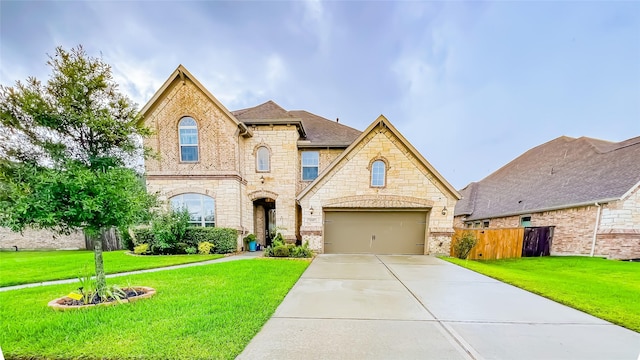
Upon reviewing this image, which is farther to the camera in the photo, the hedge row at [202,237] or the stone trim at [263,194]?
the stone trim at [263,194]

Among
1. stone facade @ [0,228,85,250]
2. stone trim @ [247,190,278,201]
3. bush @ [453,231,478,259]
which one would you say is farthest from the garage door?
stone facade @ [0,228,85,250]

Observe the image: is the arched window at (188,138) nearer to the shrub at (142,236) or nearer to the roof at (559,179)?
the shrub at (142,236)

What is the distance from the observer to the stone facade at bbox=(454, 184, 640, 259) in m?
10.2

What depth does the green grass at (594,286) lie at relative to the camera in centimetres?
413

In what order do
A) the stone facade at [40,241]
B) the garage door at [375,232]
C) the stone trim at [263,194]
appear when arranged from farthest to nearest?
the stone facade at [40,241] < the stone trim at [263,194] < the garage door at [375,232]

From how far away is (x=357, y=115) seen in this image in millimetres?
25812

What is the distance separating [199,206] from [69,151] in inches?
281

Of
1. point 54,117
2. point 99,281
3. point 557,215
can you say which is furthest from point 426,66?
point 99,281

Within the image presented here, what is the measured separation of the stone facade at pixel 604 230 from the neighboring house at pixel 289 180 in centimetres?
684

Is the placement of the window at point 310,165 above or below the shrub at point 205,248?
above

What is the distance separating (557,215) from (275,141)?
52.0ft

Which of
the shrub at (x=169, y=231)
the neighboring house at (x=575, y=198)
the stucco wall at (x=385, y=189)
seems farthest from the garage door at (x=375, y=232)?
the neighboring house at (x=575, y=198)

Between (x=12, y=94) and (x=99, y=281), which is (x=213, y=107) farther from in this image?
(x=99, y=281)

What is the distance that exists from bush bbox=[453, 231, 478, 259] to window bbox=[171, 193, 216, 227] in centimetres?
1166
